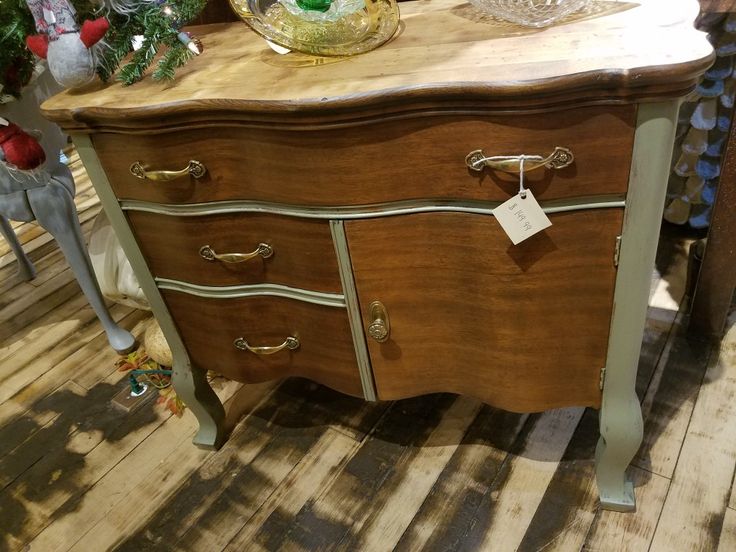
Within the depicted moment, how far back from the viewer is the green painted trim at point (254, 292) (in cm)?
104

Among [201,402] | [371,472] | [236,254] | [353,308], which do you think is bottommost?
[371,472]

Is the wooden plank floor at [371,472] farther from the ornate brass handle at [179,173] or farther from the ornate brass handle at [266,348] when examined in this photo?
the ornate brass handle at [179,173]

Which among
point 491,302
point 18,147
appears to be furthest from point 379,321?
point 18,147

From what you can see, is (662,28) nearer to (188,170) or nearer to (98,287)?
(188,170)

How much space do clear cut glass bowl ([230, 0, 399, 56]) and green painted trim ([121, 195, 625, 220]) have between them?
0.25 meters

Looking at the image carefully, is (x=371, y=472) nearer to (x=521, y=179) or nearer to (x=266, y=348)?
(x=266, y=348)

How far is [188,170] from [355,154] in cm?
28

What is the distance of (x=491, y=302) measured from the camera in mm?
951

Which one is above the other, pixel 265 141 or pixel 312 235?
pixel 265 141

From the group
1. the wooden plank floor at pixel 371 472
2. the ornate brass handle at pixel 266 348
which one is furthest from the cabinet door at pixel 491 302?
the wooden plank floor at pixel 371 472

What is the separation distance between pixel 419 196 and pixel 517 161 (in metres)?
0.15

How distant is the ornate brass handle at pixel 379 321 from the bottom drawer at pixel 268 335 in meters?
0.05

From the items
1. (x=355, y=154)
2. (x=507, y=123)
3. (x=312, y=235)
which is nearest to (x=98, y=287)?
(x=312, y=235)

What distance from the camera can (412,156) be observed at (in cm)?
85
